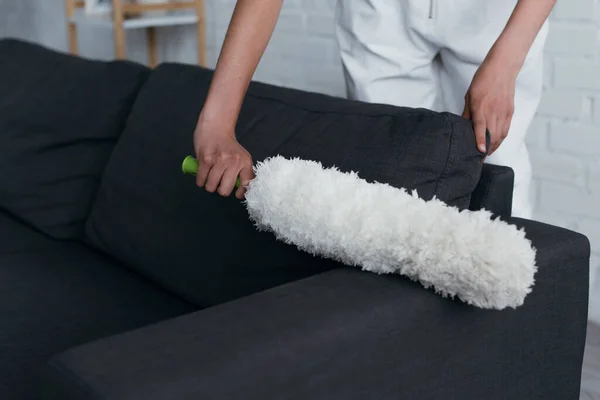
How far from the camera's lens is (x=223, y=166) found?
1.08m

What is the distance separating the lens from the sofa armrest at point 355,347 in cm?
74

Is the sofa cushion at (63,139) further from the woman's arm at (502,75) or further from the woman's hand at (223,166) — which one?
the woman's arm at (502,75)

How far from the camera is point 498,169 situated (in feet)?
3.80

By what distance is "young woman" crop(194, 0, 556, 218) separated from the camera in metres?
1.13

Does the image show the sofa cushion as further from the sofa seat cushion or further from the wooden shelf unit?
the wooden shelf unit

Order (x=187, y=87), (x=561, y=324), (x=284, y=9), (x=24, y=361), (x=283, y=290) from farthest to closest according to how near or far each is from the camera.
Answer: (x=284, y=9) → (x=187, y=87) → (x=24, y=361) → (x=561, y=324) → (x=283, y=290)

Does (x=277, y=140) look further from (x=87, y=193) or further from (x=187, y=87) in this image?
(x=87, y=193)

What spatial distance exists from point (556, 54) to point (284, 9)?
98cm

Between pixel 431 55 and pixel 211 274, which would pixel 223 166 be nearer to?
pixel 211 274

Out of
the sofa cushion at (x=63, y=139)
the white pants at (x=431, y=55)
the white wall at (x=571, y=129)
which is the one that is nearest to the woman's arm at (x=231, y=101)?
the white pants at (x=431, y=55)

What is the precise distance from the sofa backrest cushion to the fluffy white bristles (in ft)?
0.45

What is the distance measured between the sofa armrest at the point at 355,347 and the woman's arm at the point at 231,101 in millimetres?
215

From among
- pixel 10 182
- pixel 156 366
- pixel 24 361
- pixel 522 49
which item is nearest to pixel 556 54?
pixel 522 49

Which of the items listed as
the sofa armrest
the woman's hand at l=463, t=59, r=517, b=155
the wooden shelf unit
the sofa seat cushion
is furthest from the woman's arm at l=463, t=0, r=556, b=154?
the wooden shelf unit
